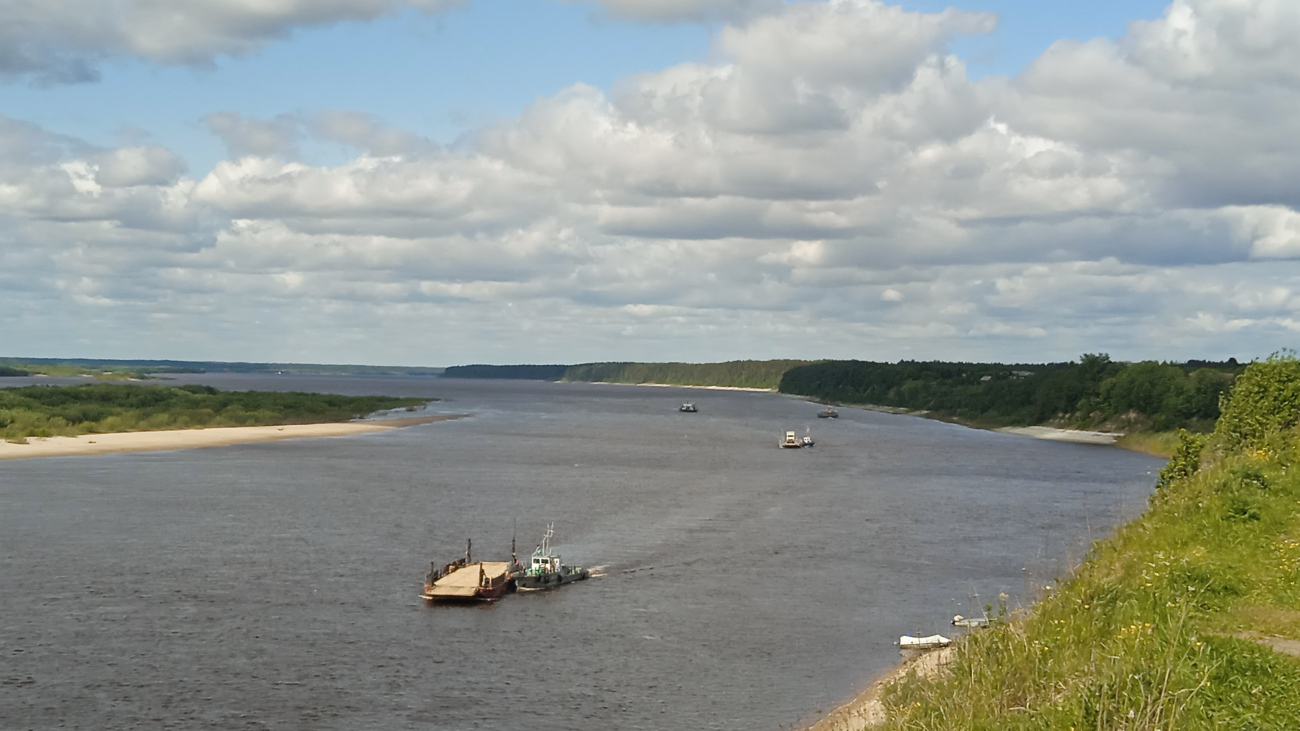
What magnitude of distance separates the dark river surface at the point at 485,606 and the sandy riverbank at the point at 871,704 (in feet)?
4.16

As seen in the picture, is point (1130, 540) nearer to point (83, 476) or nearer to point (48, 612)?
point (48, 612)

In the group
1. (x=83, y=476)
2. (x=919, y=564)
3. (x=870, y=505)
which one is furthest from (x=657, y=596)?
(x=83, y=476)

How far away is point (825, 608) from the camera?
5319 cm

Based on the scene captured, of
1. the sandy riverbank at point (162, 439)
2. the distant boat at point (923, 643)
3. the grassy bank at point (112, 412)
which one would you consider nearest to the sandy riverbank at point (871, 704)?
the distant boat at point (923, 643)

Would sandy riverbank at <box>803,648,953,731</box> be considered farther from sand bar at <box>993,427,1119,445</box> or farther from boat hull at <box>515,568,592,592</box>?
sand bar at <box>993,427,1119,445</box>

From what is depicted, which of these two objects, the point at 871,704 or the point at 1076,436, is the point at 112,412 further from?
the point at 871,704

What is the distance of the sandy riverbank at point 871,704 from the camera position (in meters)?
31.4

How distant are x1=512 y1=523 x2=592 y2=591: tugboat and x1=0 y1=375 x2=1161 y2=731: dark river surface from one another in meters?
1.42

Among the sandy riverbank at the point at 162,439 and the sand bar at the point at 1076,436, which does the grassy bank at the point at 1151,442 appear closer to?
the sand bar at the point at 1076,436

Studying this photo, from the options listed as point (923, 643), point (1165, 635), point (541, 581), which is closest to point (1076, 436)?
point (541, 581)

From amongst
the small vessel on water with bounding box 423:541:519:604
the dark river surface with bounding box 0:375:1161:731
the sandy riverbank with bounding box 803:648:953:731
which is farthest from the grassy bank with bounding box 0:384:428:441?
the sandy riverbank with bounding box 803:648:953:731

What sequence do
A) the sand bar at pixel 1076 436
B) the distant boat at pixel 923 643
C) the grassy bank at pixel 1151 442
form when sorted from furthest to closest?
the sand bar at pixel 1076 436 < the grassy bank at pixel 1151 442 < the distant boat at pixel 923 643

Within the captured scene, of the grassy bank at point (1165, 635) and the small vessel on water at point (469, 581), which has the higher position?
the grassy bank at point (1165, 635)

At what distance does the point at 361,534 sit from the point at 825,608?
34394mm
